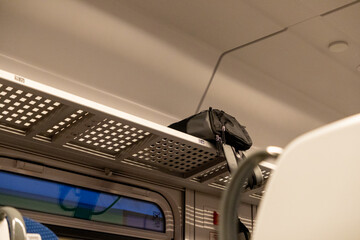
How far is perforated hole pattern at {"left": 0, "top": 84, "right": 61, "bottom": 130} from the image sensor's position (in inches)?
84.7

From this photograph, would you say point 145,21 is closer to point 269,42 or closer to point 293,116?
point 269,42

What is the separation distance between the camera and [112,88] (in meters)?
2.93

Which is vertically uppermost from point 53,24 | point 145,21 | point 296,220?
point 145,21

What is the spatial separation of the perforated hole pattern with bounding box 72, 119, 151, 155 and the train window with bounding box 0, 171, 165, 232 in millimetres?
325

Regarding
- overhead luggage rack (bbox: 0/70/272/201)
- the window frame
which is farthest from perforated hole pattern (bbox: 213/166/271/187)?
the window frame

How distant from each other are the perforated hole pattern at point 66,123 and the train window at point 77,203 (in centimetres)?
32

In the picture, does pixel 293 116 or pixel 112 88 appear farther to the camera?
pixel 293 116

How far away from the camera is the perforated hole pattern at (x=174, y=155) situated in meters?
2.72

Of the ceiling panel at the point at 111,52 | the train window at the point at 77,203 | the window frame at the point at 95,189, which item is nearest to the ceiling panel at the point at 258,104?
the ceiling panel at the point at 111,52

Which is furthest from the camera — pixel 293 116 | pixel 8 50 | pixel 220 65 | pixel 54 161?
pixel 293 116

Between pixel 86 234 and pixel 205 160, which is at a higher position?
pixel 205 160

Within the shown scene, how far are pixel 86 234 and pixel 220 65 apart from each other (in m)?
1.48

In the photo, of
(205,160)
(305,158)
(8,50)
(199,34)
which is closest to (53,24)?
(8,50)

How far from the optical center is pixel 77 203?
2.84 metres
